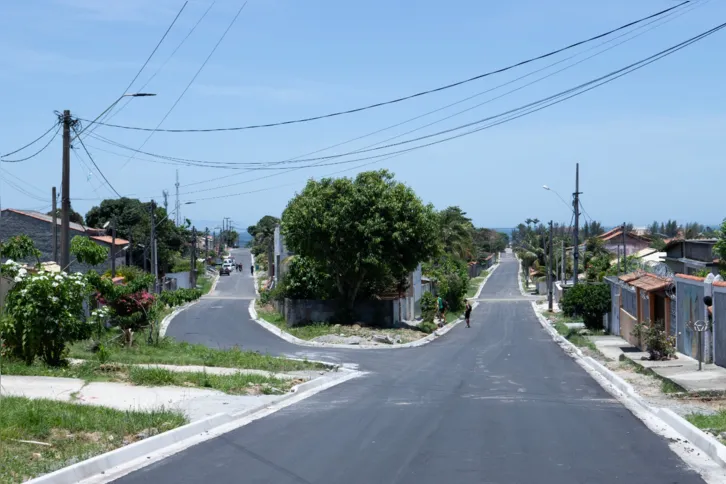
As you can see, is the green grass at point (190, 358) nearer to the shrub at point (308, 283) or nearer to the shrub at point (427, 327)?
the shrub at point (308, 283)

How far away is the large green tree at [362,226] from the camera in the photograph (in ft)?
127

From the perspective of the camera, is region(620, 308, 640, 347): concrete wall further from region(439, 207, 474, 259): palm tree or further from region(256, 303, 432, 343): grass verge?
region(439, 207, 474, 259): palm tree

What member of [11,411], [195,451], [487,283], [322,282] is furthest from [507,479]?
[487,283]

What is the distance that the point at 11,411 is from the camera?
442 inches

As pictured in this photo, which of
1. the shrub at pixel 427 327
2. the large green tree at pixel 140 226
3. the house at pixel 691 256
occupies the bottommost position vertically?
the shrub at pixel 427 327

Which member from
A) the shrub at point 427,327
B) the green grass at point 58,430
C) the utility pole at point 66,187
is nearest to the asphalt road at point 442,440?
the green grass at point 58,430

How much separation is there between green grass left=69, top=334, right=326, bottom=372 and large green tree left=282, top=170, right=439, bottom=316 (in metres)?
13.6

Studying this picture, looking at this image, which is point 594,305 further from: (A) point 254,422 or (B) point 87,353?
(A) point 254,422

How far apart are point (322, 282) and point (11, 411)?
31.9 m

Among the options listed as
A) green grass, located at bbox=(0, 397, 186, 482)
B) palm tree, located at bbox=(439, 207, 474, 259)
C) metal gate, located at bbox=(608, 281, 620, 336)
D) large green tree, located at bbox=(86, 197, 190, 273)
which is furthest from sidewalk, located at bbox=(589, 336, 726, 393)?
large green tree, located at bbox=(86, 197, 190, 273)

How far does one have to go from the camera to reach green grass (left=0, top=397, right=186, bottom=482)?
29.5ft

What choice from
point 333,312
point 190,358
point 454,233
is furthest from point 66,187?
point 454,233

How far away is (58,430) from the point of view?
1074 centimetres

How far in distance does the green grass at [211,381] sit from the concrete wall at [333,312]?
23.9 m
